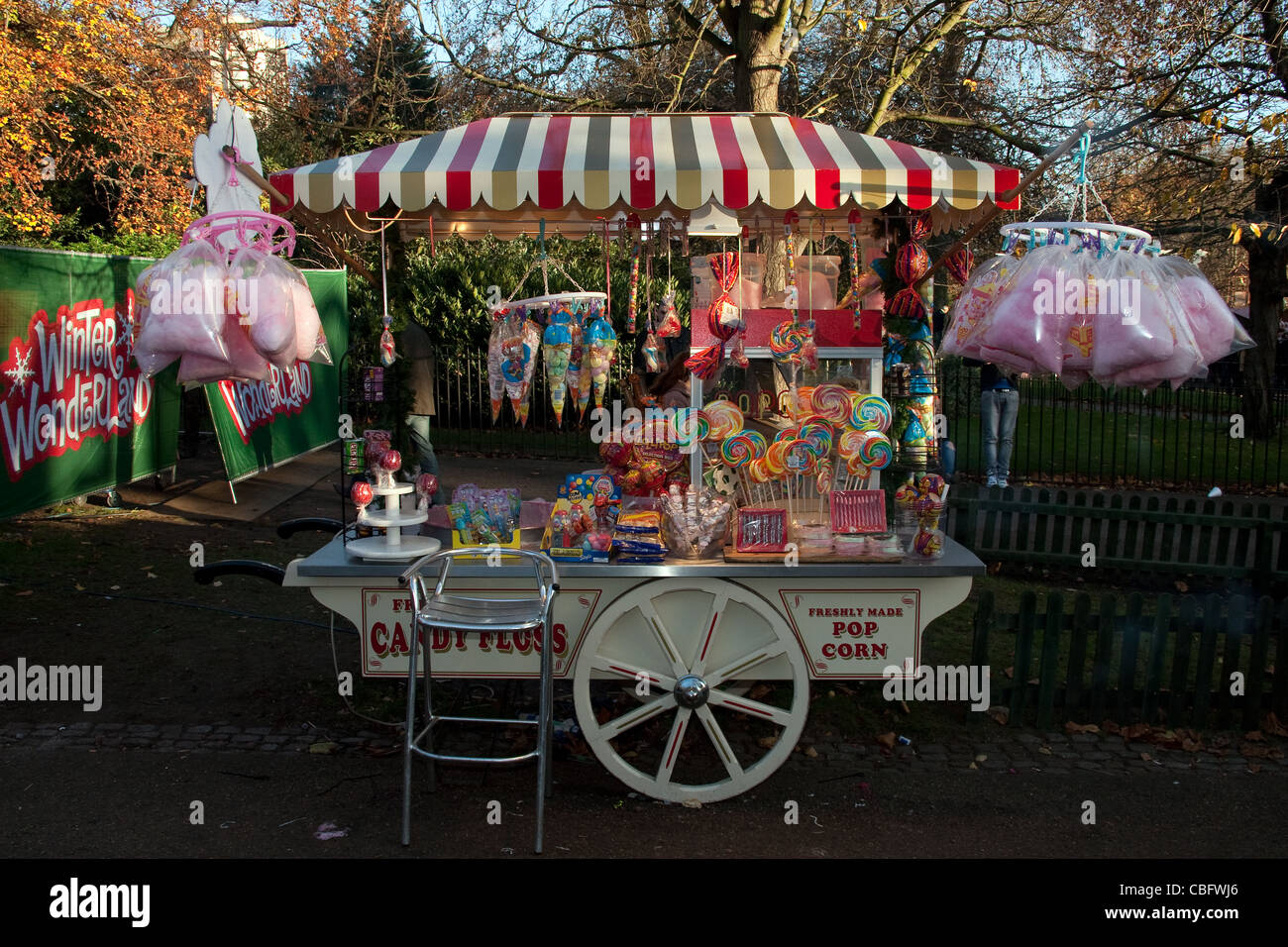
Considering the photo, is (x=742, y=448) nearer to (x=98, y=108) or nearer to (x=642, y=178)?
(x=642, y=178)

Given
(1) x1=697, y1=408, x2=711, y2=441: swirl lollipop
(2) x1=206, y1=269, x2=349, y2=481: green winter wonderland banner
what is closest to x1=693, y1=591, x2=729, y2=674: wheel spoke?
(1) x1=697, y1=408, x2=711, y2=441: swirl lollipop

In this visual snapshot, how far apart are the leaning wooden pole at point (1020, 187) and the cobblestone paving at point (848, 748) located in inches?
→ 91.7

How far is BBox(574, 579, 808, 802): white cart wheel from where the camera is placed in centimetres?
395

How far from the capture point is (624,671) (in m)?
4.02

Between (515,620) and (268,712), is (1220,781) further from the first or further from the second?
(268,712)

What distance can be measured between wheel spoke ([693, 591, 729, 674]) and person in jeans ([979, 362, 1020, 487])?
23.6 ft

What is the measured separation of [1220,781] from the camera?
4398 millimetres

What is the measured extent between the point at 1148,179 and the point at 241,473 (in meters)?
11.9

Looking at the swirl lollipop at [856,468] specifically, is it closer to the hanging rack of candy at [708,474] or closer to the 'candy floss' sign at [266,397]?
the hanging rack of candy at [708,474]

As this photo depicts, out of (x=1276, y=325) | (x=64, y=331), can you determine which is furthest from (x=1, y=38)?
(x=1276, y=325)

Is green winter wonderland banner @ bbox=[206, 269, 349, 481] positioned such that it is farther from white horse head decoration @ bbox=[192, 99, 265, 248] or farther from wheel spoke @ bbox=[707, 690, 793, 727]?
wheel spoke @ bbox=[707, 690, 793, 727]

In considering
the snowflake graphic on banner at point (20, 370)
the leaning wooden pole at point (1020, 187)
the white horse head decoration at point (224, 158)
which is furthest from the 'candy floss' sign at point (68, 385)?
the leaning wooden pole at point (1020, 187)

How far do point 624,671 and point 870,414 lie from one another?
1.59 meters

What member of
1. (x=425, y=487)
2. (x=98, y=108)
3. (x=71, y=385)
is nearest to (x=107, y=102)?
(x=98, y=108)
